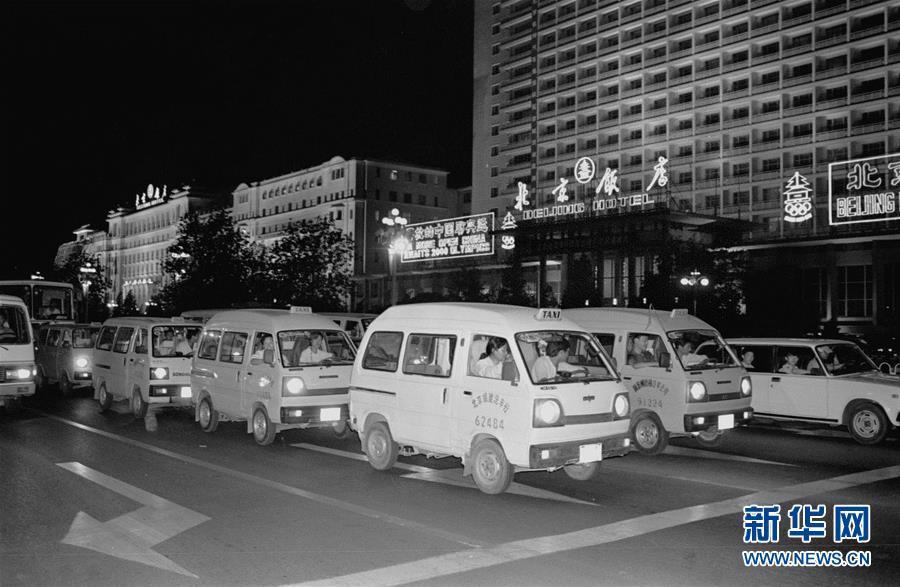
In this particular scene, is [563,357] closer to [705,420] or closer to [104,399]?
[705,420]

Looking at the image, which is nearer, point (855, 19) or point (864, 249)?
point (864, 249)

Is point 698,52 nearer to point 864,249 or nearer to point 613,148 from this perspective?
point 613,148

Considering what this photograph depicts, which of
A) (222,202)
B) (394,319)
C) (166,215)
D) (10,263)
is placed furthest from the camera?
(166,215)

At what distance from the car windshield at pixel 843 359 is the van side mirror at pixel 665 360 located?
12.0 feet

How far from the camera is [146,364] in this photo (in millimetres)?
15594

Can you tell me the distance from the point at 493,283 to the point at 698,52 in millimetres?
29911

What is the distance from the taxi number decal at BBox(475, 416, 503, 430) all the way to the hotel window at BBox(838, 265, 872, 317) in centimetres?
5932

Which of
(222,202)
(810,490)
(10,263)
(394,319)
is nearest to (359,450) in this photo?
(394,319)

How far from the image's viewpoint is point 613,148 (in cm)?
8331

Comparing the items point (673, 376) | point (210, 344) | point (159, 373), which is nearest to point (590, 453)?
point (673, 376)

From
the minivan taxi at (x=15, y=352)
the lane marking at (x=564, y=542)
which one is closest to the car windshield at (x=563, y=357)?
the lane marking at (x=564, y=542)

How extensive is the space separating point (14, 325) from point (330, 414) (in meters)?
7.82

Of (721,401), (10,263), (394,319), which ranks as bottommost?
(721,401)

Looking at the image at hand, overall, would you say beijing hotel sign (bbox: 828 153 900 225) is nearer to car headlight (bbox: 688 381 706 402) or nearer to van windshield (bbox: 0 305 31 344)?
car headlight (bbox: 688 381 706 402)
